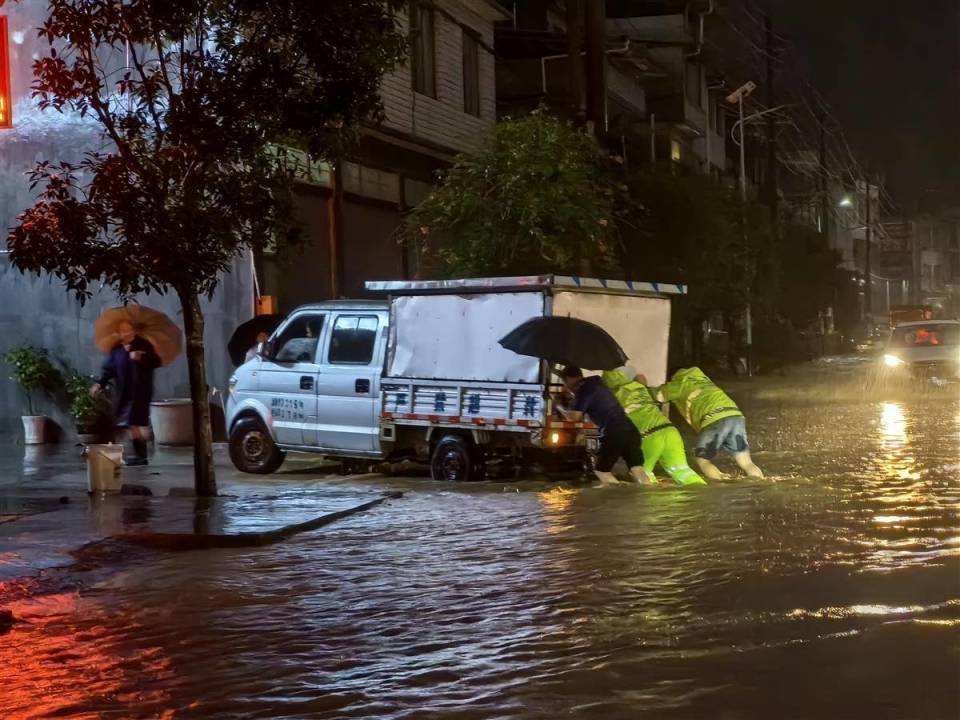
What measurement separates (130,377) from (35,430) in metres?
5.08

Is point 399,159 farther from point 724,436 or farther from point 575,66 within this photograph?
point 724,436

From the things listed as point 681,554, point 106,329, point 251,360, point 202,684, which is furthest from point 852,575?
point 106,329

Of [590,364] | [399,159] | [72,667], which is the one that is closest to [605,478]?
[590,364]

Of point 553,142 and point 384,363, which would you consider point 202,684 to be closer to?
point 384,363

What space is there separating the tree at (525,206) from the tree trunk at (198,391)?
25.1 feet

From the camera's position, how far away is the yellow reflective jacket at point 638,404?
45.0ft

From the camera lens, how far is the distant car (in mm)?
27438

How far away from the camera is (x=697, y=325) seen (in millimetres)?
37219

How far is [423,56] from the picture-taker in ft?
87.4

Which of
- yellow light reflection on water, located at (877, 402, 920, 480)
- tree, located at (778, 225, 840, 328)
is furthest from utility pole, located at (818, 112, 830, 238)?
yellow light reflection on water, located at (877, 402, 920, 480)

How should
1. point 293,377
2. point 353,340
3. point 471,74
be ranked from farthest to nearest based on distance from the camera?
1. point 471,74
2. point 293,377
3. point 353,340

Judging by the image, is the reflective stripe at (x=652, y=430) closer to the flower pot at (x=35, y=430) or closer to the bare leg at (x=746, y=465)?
the bare leg at (x=746, y=465)

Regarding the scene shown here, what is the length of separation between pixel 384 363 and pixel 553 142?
6.60 meters

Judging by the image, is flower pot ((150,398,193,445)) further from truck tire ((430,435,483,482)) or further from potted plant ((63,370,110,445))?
truck tire ((430,435,483,482))
